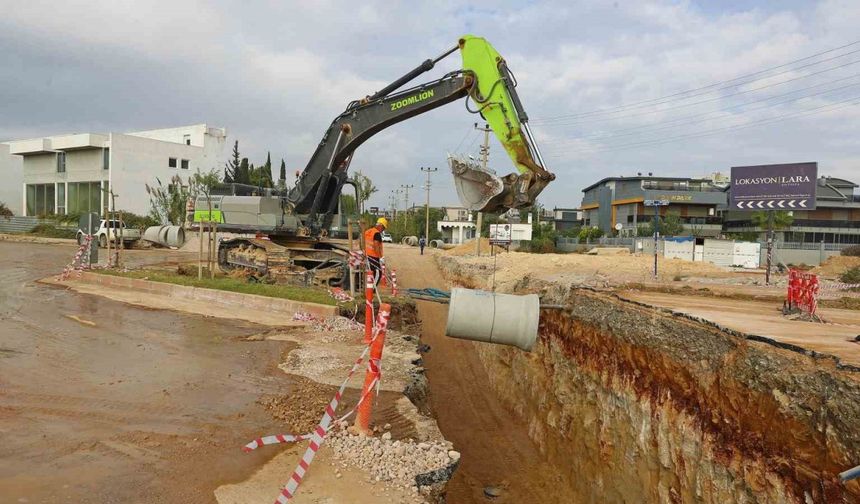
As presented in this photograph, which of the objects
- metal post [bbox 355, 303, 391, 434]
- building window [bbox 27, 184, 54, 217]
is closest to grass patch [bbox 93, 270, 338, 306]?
metal post [bbox 355, 303, 391, 434]

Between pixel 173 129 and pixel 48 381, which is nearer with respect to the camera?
pixel 48 381

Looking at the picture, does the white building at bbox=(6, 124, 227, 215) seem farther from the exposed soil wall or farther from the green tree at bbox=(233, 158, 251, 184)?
the exposed soil wall

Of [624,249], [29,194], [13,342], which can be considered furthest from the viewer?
[29,194]

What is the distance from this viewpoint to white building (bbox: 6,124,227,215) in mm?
44344

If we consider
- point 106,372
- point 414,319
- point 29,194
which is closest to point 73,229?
point 29,194

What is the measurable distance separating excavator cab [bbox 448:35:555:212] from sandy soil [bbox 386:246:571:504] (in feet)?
12.1

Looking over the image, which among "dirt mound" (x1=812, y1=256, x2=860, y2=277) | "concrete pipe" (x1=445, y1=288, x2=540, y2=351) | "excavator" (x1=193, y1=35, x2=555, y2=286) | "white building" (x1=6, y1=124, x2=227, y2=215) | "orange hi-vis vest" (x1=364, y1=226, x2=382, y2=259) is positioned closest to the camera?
"concrete pipe" (x1=445, y1=288, x2=540, y2=351)

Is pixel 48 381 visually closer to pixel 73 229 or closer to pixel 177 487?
pixel 177 487

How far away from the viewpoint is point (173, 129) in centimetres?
5262

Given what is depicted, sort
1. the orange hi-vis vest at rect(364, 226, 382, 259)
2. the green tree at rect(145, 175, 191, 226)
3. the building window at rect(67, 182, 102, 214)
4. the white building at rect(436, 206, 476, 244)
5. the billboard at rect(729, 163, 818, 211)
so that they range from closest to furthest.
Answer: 1. the orange hi-vis vest at rect(364, 226, 382, 259)
2. the billboard at rect(729, 163, 818, 211)
3. the green tree at rect(145, 175, 191, 226)
4. the building window at rect(67, 182, 102, 214)
5. the white building at rect(436, 206, 476, 244)

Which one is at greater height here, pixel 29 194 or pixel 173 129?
pixel 173 129

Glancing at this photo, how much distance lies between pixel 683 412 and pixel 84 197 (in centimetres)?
5141

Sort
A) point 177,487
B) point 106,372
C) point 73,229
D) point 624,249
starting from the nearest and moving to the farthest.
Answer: point 177,487 < point 106,372 < point 624,249 < point 73,229

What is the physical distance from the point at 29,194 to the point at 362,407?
192ft
